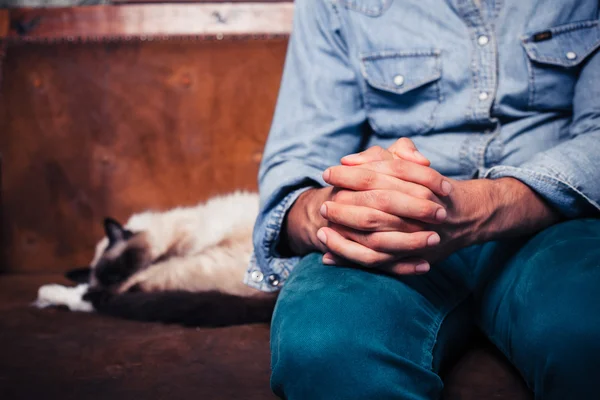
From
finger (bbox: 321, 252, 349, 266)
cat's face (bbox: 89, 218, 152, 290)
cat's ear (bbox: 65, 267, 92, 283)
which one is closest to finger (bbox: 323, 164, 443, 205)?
finger (bbox: 321, 252, 349, 266)

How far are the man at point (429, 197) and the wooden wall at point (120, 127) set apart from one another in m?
0.41

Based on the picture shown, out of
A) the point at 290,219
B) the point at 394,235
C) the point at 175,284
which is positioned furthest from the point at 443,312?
the point at 175,284

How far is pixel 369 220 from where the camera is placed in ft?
2.34

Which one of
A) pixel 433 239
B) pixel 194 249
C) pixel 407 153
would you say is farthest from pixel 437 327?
pixel 194 249

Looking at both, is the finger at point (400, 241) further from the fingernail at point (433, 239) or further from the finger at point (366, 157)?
the finger at point (366, 157)

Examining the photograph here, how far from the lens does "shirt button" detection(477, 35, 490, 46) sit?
96cm

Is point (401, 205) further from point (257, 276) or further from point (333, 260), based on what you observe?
point (257, 276)

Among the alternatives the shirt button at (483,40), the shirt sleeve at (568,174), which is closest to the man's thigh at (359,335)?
the shirt sleeve at (568,174)

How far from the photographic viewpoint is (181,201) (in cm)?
146

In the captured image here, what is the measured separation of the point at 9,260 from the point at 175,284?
640 mm

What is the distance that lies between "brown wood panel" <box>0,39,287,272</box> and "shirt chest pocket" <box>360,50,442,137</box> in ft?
1.63

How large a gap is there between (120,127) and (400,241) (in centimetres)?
102

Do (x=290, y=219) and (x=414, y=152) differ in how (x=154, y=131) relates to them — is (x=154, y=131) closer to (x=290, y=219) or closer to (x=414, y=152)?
(x=290, y=219)

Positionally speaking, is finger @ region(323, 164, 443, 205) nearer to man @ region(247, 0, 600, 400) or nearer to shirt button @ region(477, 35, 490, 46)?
man @ region(247, 0, 600, 400)
